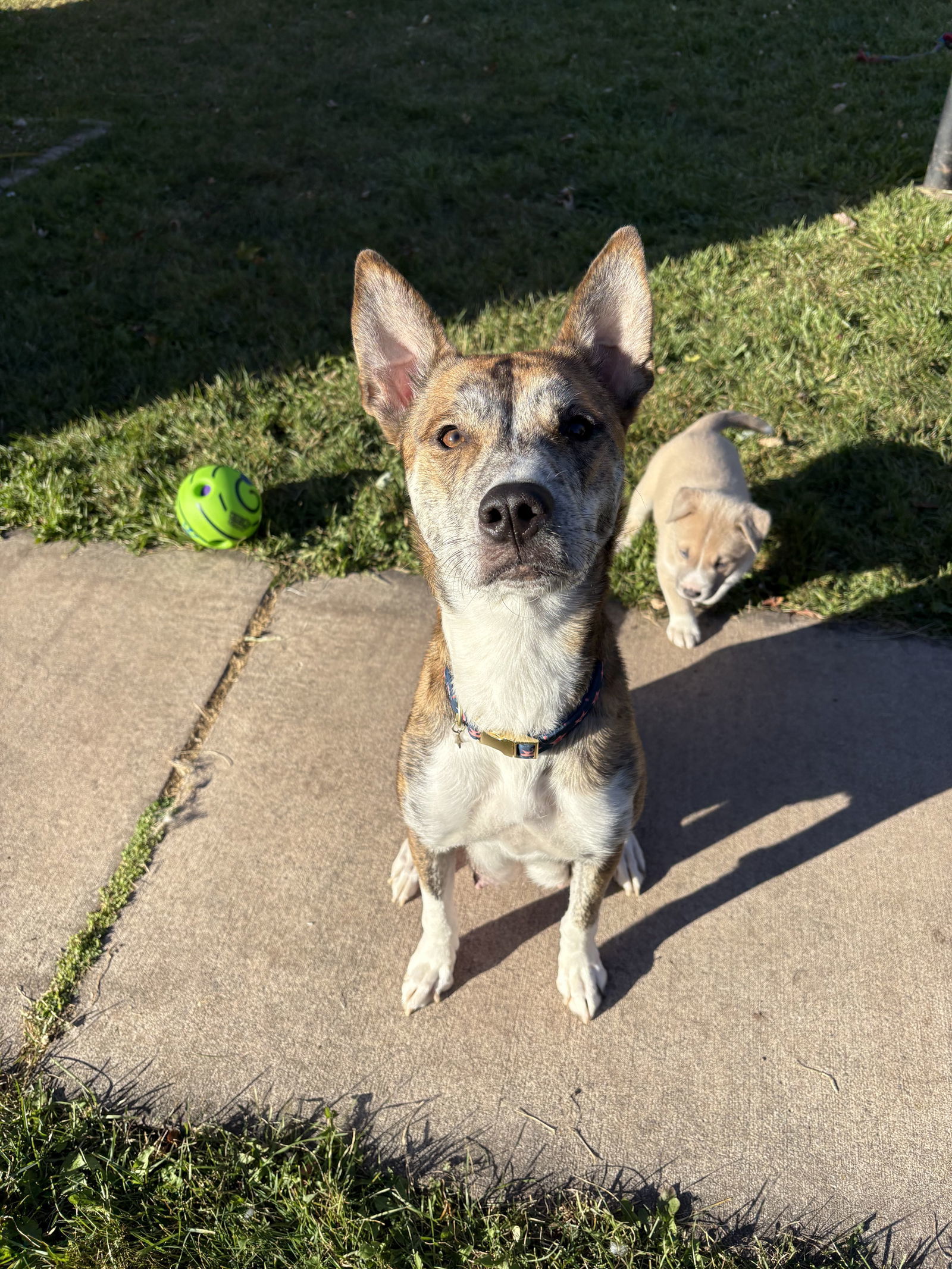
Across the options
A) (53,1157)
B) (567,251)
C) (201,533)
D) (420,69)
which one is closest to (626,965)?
(53,1157)

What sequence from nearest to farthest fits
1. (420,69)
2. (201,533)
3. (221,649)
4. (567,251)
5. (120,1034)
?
1. (120,1034)
2. (221,649)
3. (201,533)
4. (567,251)
5. (420,69)

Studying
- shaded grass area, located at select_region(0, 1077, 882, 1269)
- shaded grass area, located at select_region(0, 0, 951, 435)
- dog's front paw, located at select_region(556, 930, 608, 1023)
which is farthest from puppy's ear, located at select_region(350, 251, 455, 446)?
shaded grass area, located at select_region(0, 0, 951, 435)

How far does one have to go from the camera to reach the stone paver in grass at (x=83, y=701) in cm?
330

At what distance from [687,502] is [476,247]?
3.76 meters

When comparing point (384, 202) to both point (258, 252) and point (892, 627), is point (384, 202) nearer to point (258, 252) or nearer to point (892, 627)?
point (258, 252)

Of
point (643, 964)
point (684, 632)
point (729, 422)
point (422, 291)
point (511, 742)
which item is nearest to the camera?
point (511, 742)

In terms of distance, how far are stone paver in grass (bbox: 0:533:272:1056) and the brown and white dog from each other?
4.67 ft

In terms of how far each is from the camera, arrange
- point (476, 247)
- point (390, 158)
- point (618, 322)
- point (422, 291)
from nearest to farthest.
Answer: point (618, 322) → point (422, 291) → point (476, 247) → point (390, 158)

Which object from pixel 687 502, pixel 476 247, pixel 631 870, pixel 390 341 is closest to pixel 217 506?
pixel 390 341

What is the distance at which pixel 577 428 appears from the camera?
8.40ft

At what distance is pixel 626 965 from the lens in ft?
10.3

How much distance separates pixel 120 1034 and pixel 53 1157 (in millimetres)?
395

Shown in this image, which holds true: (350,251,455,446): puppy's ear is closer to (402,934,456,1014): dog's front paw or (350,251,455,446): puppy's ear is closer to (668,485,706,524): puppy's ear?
(668,485,706,524): puppy's ear

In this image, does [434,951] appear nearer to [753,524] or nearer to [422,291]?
[753,524]
